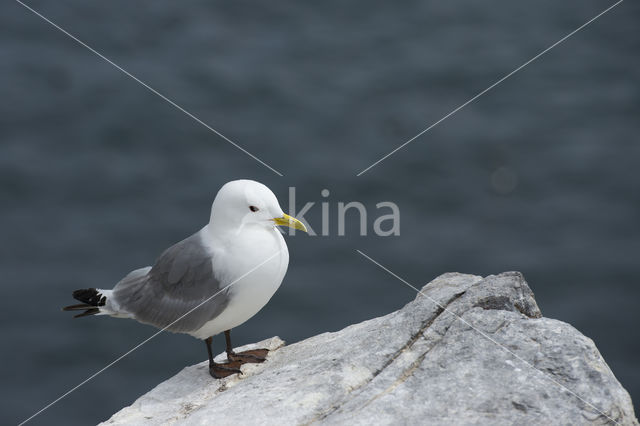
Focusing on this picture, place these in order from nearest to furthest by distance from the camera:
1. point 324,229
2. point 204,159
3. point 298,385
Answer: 1. point 298,385
2. point 324,229
3. point 204,159

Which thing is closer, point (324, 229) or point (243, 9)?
point (324, 229)

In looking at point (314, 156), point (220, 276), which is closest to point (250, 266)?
point (220, 276)

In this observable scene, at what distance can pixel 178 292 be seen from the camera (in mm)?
5895

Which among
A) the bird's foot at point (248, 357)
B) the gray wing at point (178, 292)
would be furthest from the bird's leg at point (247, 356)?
the gray wing at point (178, 292)

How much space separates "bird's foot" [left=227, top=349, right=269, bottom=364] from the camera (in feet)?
19.8

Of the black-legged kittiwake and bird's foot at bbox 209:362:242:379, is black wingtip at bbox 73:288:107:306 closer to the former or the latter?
the black-legged kittiwake

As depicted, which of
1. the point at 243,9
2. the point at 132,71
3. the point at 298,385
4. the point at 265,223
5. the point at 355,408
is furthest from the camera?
the point at 243,9

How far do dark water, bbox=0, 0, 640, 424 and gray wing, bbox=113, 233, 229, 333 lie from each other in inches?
120

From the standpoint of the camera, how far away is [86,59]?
38.4 ft

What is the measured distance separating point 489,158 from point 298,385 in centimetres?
615

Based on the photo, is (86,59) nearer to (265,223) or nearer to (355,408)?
(265,223)

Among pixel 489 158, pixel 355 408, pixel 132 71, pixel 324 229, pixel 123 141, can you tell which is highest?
pixel 132 71

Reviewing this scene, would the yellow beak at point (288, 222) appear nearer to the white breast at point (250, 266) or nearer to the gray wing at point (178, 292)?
the white breast at point (250, 266)

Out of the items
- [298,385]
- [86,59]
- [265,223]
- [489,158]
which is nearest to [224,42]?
[86,59]
